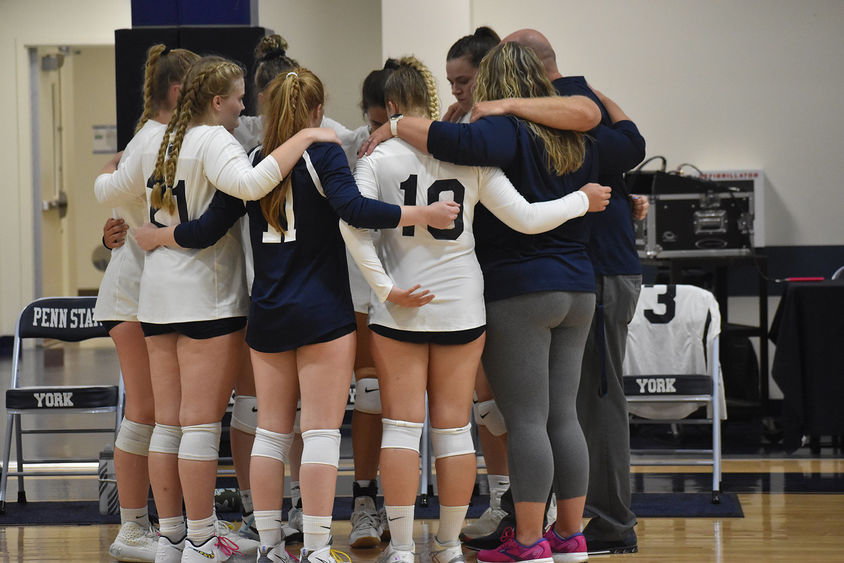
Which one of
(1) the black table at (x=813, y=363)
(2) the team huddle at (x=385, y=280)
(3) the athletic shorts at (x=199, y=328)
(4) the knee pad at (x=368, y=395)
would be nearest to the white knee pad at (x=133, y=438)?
(2) the team huddle at (x=385, y=280)

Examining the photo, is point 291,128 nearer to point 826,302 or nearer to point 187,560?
point 187,560

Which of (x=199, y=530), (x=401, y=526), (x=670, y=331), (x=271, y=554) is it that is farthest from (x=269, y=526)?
(x=670, y=331)

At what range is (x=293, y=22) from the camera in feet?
23.0

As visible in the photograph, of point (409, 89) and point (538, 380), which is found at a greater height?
point (409, 89)

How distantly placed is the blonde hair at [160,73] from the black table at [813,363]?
10.7 feet

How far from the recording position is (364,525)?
3.37 meters

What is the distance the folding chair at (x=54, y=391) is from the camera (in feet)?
13.1

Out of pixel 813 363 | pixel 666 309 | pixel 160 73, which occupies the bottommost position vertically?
pixel 813 363

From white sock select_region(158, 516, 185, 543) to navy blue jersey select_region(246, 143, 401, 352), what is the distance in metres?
0.68

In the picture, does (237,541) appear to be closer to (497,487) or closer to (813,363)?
(497,487)

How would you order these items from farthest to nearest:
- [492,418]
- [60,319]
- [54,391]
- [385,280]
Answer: [60,319] → [54,391] → [492,418] → [385,280]

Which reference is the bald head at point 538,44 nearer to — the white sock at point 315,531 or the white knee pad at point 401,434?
the white knee pad at point 401,434

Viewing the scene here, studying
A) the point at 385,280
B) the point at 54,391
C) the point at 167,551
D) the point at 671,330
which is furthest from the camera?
the point at 671,330

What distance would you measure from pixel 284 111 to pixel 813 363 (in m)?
3.27
